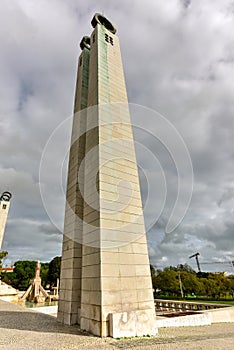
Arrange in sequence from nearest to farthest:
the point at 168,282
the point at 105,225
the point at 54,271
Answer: the point at 105,225 < the point at 168,282 < the point at 54,271

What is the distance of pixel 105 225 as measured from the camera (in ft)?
32.0

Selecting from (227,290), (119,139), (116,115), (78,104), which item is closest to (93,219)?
(119,139)

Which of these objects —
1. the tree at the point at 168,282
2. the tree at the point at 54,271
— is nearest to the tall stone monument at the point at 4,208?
the tree at the point at 54,271

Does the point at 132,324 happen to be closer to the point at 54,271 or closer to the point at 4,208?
the point at 4,208

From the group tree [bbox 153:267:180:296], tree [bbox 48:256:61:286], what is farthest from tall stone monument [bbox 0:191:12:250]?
tree [bbox 153:267:180:296]

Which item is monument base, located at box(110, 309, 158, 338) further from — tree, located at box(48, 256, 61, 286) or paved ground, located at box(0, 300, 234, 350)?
tree, located at box(48, 256, 61, 286)

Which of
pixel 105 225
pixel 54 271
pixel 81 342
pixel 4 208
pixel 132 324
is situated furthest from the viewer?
pixel 54 271

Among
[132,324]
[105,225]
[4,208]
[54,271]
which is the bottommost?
[132,324]

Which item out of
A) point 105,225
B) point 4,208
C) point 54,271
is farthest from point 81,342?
point 54,271

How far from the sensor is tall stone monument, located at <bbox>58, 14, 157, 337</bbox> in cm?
873

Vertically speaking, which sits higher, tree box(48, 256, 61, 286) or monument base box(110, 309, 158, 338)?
tree box(48, 256, 61, 286)

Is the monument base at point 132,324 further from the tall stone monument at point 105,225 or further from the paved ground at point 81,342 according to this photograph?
the paved ground at point 81,342

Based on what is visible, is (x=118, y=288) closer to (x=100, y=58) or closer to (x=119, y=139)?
(x=119, y=139)

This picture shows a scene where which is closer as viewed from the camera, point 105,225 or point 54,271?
point 105,225
